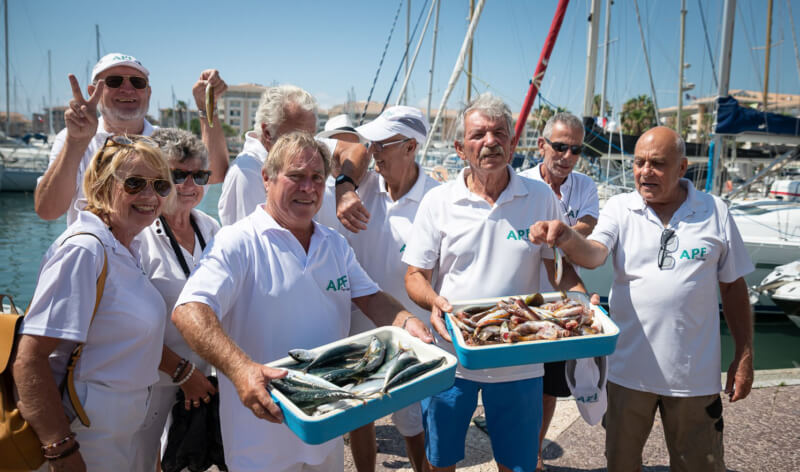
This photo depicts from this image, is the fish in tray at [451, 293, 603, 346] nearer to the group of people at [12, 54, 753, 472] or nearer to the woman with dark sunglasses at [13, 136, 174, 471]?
the group of people at [12, 54, 753, 472]

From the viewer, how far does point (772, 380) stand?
542 centimetres

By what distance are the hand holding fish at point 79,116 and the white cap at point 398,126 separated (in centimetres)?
164

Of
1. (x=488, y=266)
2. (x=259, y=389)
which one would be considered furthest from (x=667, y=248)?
(x=259, y=389)

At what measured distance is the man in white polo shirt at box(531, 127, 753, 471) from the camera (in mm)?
2955

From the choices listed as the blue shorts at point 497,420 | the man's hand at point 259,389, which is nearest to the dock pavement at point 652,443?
the blue shorts at point 497,420

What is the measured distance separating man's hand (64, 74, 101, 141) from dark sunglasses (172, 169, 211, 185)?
0.52 metres

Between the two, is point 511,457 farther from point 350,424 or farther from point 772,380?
point 772,380

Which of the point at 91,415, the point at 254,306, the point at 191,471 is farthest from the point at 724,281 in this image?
the point at 91,415

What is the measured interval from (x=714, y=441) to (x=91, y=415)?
3387mm

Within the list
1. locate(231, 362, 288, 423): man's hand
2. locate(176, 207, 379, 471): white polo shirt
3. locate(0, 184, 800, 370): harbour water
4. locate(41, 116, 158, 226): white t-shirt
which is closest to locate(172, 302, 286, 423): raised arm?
locate(231, 362, 288, 423): man's hand

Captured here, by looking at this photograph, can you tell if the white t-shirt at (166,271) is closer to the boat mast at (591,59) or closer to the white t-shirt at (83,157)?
the white t-shirt at (83,157)

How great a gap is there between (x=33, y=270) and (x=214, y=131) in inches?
807

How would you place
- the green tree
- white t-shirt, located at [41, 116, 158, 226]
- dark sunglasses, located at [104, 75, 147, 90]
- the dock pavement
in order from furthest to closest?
the green tree < the dock pavement < dark sunglasses, located at [104, 75, 147, 90] < white t-shirt, located at [41, 116, 158, 226]

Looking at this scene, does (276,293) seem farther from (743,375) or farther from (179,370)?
(743,375)
